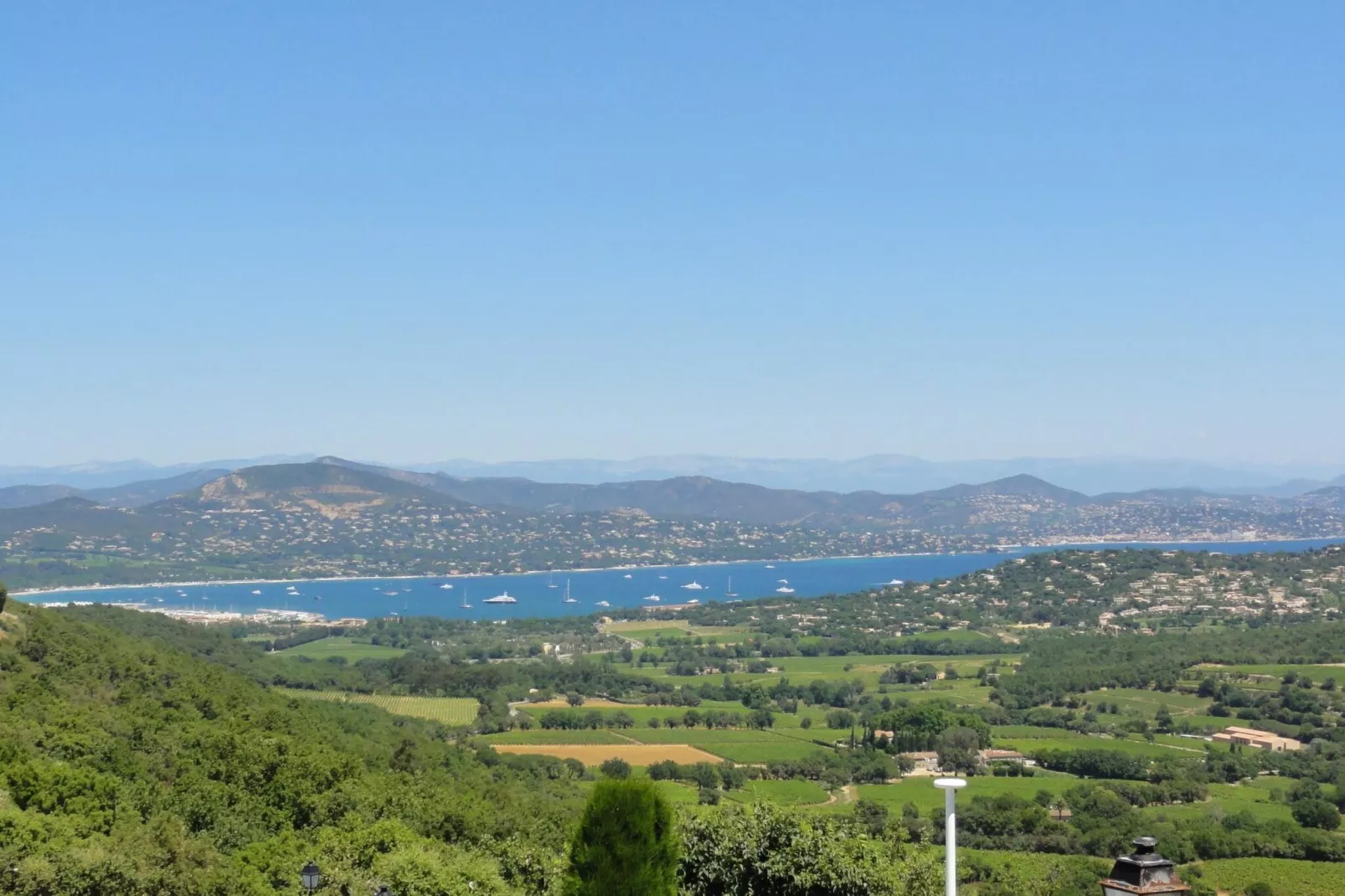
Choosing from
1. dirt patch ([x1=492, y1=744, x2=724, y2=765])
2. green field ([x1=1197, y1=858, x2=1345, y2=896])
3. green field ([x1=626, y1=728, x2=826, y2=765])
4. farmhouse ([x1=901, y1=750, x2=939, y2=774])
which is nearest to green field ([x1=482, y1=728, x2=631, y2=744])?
dirt patch ([x1=492, y1=744, x2=724, y2=765])

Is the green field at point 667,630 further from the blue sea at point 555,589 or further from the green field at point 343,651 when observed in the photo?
the green field at point 343,651

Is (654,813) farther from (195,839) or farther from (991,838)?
(991,838)

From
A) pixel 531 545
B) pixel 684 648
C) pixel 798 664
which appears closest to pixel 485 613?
pixel 684 648

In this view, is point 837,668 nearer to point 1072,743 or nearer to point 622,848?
point 1072,743

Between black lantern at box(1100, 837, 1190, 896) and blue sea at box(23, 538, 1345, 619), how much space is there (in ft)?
353

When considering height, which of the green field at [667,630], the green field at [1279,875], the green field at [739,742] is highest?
the green field at [1279,875]

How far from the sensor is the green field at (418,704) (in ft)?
178

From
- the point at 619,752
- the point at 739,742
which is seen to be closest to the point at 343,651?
the point at 619,752

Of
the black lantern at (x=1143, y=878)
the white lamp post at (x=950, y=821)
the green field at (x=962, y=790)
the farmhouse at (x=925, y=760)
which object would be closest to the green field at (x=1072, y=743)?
the farmhouse at (x=925, y=760)

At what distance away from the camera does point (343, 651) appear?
83.4 metres

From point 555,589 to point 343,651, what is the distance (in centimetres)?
6564

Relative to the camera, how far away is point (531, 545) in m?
189

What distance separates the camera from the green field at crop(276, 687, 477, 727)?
2132 inches

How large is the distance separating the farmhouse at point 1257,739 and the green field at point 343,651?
48882 millimetres
